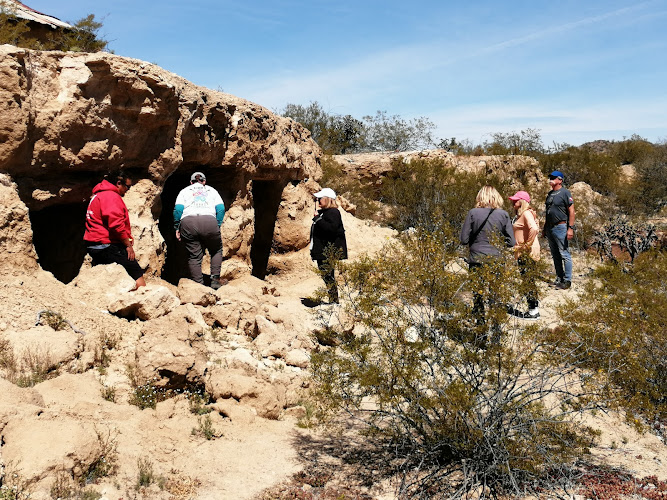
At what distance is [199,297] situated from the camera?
6.62 metres

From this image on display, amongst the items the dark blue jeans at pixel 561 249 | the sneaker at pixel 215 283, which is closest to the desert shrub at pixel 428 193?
the dark blue jeans at pixel 561 249

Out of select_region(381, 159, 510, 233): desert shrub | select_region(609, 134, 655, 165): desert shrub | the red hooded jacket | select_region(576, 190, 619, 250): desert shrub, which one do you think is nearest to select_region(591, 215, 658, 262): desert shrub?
select_region(576, 190, 619, 250): desert shrub

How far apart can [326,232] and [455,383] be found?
4.30 metres

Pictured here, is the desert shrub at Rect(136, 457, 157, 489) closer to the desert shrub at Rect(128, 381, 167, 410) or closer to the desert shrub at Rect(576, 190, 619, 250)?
the desert shrub at Rect(128, 381, 167, 410)

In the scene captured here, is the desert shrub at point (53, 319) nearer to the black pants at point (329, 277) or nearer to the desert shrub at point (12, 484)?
the desert shrub at point (12, 484)

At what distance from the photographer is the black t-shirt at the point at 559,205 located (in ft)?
29.2

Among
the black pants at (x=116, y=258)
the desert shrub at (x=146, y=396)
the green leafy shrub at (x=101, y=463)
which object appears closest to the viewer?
the green leafy shrub at (x=101, y=463)

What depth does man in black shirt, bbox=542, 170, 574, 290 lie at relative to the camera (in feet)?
29.2

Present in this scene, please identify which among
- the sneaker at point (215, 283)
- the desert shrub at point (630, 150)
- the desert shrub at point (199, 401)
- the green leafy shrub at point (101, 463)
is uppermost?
the desert shrub at point (630, 150)

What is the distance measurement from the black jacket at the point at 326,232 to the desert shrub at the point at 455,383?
11.2 feet

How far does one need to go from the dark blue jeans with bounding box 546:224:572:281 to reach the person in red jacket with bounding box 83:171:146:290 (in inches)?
245

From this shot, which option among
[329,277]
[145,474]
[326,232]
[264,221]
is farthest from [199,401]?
[264,221]

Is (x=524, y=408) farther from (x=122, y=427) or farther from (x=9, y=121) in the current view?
(x=9, y=121)

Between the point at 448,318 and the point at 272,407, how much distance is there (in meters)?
1.92
